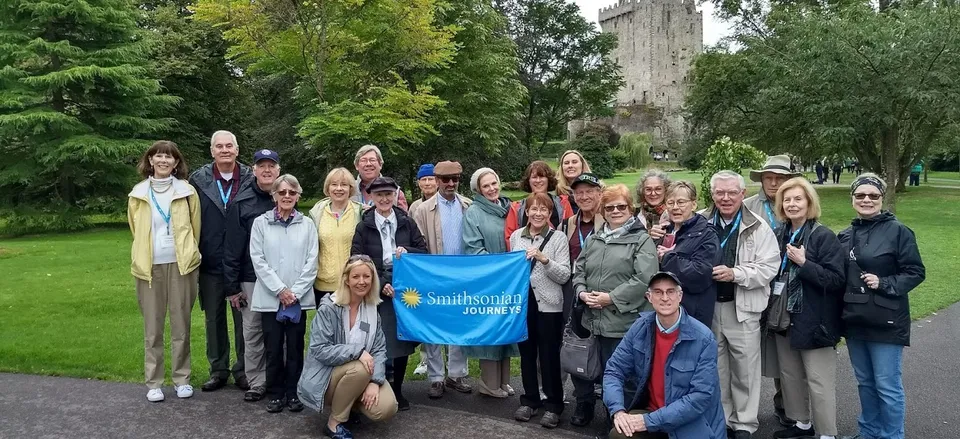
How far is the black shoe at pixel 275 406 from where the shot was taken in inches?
224

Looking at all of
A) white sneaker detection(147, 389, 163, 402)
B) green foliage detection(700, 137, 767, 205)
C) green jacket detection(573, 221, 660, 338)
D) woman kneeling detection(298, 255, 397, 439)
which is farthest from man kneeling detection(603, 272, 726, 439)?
green foliage detection(700, 137, 767, 205)

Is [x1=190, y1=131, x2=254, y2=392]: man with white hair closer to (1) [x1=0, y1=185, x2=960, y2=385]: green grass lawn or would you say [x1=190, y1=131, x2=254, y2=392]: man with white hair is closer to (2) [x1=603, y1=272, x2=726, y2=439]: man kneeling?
(1) [x1=0, y1=185, x2=960, y2=385]: green grass lawn

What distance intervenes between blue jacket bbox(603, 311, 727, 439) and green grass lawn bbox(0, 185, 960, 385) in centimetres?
317

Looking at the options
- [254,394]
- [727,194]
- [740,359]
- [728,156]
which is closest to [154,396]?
[254,394]

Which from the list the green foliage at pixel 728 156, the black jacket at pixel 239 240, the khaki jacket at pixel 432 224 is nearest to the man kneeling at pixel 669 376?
the khaki jacket at pixel 432 224

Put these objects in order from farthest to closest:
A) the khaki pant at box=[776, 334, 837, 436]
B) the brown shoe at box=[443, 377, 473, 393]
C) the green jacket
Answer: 1. the brown shoe at box=[443, 377, 473, 393]
2. the khaki pant at box=[776, 334, 837, 436]
3. the green jacket

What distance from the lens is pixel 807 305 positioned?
491cm

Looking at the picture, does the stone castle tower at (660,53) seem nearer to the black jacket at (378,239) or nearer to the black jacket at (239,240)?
the black jacket at (378,239)

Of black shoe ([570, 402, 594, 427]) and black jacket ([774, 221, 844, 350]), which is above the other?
black jacket ([774, 221, 844, 350])

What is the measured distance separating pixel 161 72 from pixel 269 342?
26428mm

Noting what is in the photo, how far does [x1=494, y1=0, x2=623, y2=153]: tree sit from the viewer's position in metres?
44.6

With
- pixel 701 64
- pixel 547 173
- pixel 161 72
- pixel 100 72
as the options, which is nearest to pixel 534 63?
pixel 701 64

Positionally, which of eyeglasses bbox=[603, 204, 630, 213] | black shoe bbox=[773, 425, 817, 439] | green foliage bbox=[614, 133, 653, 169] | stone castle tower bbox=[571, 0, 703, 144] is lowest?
black shoe bbox=[773, 425, 817, 439]

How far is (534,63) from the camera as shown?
150ft
